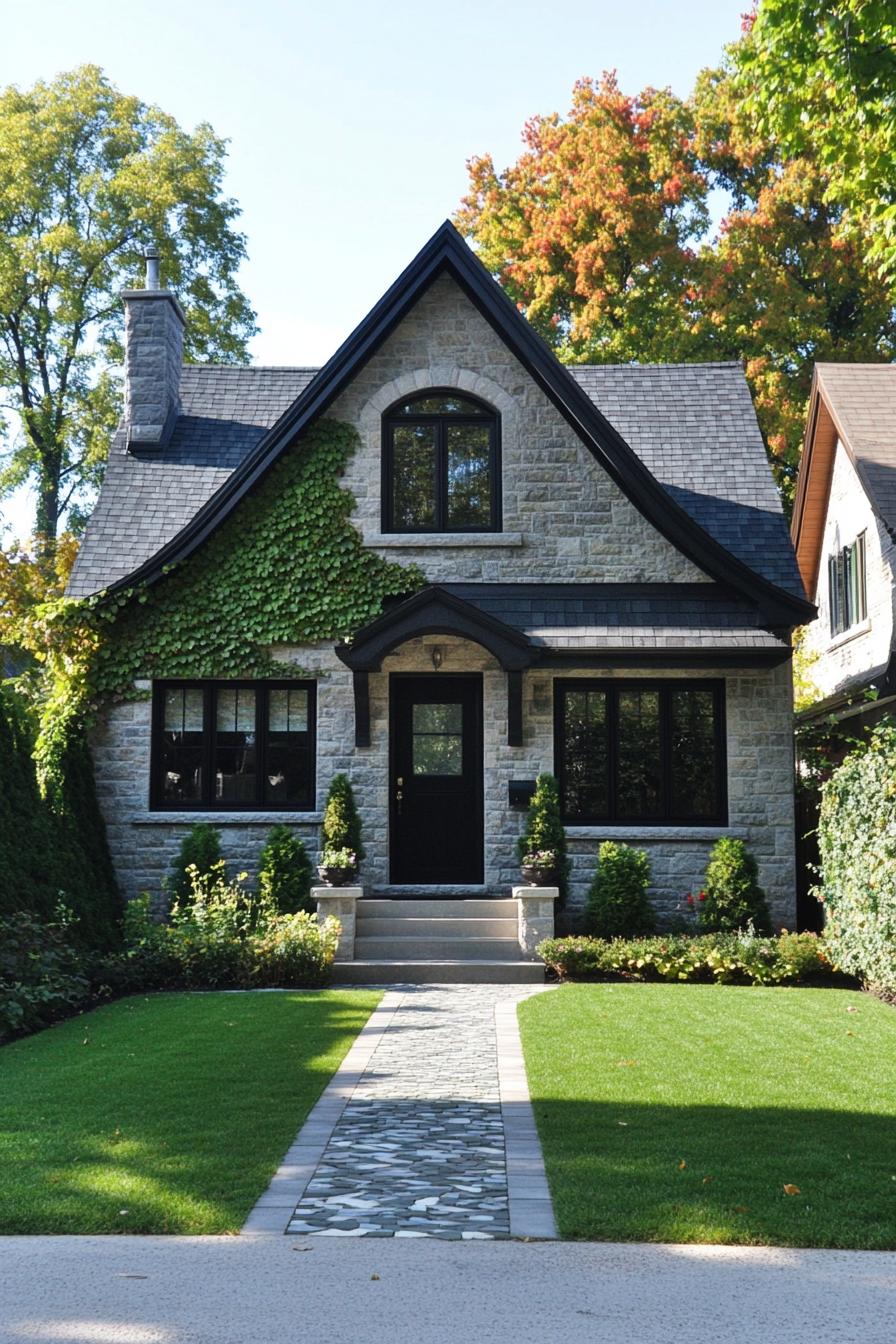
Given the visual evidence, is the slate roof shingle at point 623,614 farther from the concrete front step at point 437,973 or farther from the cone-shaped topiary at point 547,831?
the concrete front step at point 437,973

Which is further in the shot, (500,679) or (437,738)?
(437,738)

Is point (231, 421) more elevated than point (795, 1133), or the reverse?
point (231, 421)

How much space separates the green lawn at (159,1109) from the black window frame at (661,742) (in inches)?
193

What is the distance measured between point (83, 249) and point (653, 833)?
892 inches

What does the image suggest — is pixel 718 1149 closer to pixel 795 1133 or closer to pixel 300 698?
pixel 795 1133

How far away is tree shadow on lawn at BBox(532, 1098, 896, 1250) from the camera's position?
514 cm

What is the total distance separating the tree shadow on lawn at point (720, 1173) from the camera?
5.14 meters

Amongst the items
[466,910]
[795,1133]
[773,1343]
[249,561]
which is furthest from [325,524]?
[773,1343]

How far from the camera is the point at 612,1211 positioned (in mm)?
5336

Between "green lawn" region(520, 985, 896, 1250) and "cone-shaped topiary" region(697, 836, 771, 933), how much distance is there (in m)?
3.06

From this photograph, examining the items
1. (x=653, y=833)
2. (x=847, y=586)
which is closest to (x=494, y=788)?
(x=653, y=833)

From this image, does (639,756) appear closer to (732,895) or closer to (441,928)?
(732,895)

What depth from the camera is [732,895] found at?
14.7 meters

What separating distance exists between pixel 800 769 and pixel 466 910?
7.26 metres
